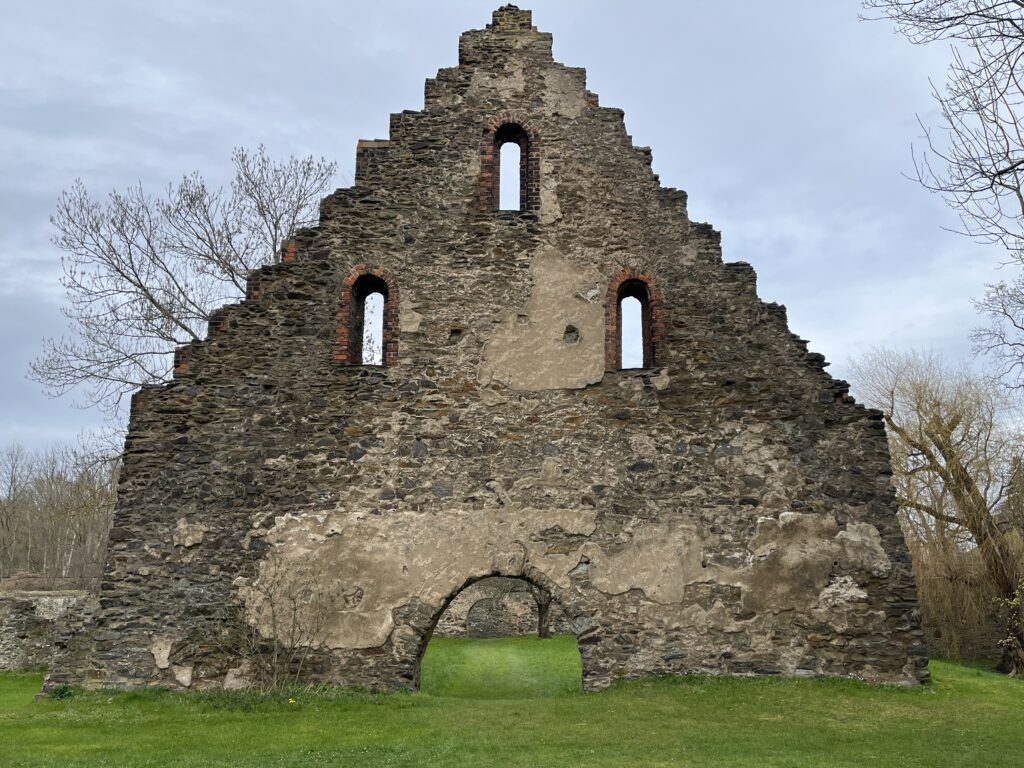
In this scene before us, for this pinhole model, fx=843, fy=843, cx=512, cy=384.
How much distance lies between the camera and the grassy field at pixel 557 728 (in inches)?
275

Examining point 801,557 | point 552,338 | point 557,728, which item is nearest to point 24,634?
point 552,338

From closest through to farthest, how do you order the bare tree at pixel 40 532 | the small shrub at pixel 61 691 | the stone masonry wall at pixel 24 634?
the small shrub at pixel 61 691
the stone masonry wall at pixel 24 634
the bare tree at pixel 40 532

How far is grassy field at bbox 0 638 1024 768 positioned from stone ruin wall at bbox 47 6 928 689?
0.55m

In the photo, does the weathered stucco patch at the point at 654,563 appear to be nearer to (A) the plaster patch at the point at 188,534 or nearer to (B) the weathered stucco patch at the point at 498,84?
(A) the plaster patch at the point at 188,534

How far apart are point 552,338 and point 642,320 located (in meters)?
1.34

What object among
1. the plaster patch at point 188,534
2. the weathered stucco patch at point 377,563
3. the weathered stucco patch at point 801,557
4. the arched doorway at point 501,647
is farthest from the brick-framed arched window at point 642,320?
the plaster patch at point 188,534

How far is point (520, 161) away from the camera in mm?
12188

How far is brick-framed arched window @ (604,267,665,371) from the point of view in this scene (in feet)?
36.4

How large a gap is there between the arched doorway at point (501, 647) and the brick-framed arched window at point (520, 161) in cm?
514

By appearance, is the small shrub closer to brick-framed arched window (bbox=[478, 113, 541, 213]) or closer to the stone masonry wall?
the stone masonry wall

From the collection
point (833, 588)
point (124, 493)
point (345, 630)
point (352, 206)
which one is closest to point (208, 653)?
point (345, 630)

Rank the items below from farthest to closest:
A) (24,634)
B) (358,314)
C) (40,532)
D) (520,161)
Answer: (40,532)
(24,634)
(520,161)
(358,314)

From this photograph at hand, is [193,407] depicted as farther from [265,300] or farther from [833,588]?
[833,588]

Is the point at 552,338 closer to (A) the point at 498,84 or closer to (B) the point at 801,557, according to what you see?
(A) the point at 498,84
